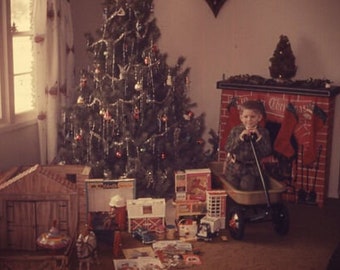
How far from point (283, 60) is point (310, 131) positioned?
645 mm

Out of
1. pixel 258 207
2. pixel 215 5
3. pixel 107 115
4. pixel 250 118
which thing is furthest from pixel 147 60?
pixel 258 207

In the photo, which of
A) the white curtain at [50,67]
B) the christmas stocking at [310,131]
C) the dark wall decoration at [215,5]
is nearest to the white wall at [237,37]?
the dark wall decoration at [215,5]

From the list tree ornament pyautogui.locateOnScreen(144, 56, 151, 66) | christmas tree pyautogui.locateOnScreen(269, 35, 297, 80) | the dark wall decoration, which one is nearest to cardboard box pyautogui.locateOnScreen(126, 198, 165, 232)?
tree ornament pyautogui.locateOnScreen(144, 56, 151, 66)

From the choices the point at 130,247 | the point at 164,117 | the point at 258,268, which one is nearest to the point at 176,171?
Answer: the point at 164,117

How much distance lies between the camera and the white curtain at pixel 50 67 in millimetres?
4825

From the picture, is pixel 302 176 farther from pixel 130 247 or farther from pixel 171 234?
pixel 130 247

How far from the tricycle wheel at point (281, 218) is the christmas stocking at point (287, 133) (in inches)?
31.9

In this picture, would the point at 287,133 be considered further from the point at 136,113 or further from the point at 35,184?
the point at 35,184

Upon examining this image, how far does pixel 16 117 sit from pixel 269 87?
2170 millimetres

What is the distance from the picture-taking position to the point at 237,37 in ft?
17.3

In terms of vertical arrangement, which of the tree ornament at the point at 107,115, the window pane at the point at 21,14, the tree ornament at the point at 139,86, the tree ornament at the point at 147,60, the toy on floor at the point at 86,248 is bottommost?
the toy on floor at the point at 86,248

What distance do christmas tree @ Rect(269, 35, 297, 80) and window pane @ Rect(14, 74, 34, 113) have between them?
214 cm

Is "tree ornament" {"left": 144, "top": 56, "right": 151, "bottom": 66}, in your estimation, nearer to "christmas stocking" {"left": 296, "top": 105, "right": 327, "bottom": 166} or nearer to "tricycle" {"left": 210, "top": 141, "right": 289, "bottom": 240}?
"tricycle" {"left": 210, "top": 141, "right": 289, "bottom": 240}

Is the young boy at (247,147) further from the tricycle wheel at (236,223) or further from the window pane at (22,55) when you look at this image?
the window pane at (22,55)
